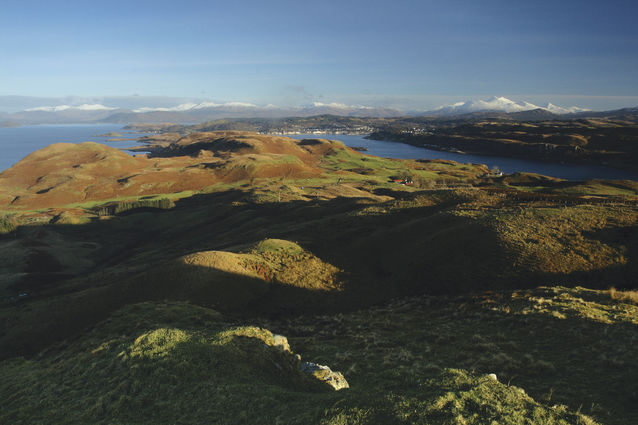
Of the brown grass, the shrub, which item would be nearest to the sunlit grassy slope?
the brown grass

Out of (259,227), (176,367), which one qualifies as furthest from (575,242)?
(259,227)

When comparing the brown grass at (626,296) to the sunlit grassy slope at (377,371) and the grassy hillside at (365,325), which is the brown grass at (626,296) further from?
the sunlit grassy slope at (377,371)

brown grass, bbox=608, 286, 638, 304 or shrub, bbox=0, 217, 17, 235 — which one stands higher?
brown grass, bbox=608, 286, 638, 304

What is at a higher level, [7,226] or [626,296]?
[626,296]

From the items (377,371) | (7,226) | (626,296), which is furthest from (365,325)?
(7,226)

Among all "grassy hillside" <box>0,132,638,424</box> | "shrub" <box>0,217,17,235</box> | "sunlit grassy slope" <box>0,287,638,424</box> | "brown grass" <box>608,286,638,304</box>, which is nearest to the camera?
"sunlit grassy slope" <box>0,287,638,424</box>

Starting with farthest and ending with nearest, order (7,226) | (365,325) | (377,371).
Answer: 1. (7,226)
2. (365,325)
3. (377,371)

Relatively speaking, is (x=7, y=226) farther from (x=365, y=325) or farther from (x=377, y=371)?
(x=377, y=371)

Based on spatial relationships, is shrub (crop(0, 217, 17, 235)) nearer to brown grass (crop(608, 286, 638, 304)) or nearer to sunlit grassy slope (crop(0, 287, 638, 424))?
sunlit grassy slope (crop(0, 287, 638, 424))

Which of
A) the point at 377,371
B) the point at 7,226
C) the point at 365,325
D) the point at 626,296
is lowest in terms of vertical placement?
the point at 7,226

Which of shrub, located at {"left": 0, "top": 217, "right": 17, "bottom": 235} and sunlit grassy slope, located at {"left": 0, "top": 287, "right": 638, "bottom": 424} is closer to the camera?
sunlit grassy slope, located at {"left": 0, "top": 287, "right": 638, "bottom": 424}

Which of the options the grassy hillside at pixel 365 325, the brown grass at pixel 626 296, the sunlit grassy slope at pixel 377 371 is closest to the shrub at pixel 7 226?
the grassy hillside at pixel 365 325
